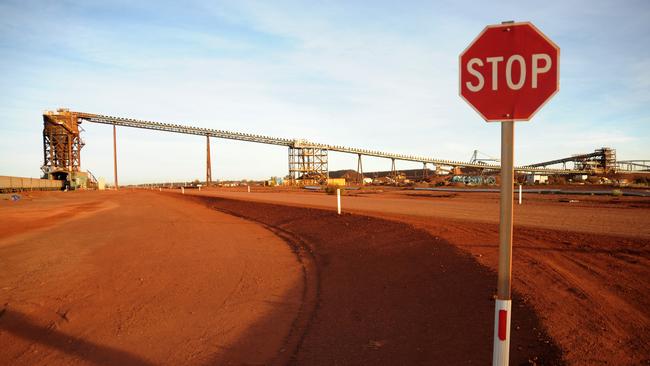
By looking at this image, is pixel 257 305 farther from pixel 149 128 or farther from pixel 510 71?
pixel 149 128

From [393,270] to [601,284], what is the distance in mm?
3375

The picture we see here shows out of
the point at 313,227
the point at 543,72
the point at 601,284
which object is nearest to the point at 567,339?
the point at 601,284

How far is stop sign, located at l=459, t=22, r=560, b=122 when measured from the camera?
260 cm

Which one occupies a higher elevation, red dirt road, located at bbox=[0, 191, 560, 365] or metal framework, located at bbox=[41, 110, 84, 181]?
metal framework, located at bbox=[41, 110, 84, 181]

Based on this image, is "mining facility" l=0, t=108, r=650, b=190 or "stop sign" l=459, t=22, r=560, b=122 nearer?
"stop sign" l=459, t=22, r=560, b=122

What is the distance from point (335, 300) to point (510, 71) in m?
4.53

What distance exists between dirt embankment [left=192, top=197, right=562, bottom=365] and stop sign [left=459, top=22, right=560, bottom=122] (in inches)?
103

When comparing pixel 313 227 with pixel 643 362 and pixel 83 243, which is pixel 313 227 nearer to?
pixel 83 243

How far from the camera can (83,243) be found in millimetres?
12109

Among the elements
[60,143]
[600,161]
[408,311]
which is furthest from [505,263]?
[600,161]

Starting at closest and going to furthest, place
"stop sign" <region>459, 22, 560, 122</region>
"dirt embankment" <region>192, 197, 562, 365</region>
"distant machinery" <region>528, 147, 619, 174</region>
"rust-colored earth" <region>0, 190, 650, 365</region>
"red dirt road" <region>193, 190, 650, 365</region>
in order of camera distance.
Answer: "stop sign" <region>459, 22, 560, 122</region> < "red dirt road" <region>193, 190, 650, 365</region> < "dirt embankment" <region>192, 197, 562, 365</region> < "rust-colored earth" <region>0, 190, 650, 365</region> < "distant machinery" <region>528, 147, 619, 174</region>

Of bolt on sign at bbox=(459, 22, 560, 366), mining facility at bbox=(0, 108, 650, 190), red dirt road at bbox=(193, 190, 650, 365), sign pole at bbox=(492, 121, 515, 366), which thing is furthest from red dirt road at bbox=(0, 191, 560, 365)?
mining facility at bbox=(0, 108, 650, 190)

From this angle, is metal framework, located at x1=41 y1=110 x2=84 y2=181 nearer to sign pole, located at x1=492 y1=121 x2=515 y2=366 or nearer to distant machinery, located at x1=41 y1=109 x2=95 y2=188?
distant machinery, located at x1=41 y1=109 x2=95 y2=188

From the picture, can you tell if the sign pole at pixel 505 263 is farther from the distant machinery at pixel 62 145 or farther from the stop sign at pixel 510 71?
the distant machinery at pixel 62 145
